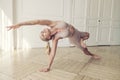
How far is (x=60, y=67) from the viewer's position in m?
3.23

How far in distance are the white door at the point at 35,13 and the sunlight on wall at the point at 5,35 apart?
27 cm

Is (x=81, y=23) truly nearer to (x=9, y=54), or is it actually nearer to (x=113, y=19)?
(x=113, y=19)

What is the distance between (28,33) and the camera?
15.9 feet

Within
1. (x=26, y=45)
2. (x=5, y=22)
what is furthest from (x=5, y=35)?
(x=26, y=45)

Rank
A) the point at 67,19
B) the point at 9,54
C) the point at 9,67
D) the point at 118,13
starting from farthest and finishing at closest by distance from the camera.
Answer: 1. the point at 118,13
2. the point at 67,19
3. the point at 9,54
4. the point at 9,67

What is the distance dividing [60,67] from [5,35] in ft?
6.88

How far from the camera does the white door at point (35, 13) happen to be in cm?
464

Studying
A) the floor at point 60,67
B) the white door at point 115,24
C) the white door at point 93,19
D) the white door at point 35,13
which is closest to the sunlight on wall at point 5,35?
the white door at point 35,13

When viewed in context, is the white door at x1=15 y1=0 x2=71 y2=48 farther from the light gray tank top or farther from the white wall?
the light gray tank top

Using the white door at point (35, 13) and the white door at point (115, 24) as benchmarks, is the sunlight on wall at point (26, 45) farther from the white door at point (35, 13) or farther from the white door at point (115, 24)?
the white door at point (115, 24)

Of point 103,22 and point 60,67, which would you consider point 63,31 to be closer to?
point 60,67

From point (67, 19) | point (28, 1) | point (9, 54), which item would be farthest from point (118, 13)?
point (9, 54)

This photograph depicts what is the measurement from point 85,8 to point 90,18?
0.38 meters

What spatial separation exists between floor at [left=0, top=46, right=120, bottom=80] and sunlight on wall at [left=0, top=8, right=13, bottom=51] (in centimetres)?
39
